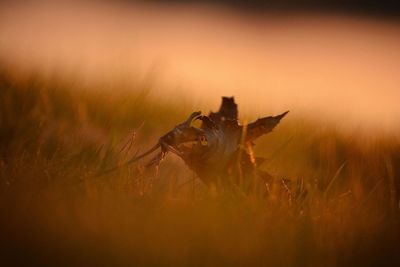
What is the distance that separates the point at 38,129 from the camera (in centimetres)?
218

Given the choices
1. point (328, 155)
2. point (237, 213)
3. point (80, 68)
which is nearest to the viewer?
point (237, 213)

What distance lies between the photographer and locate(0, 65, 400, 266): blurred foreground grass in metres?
1.44

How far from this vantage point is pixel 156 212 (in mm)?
1620

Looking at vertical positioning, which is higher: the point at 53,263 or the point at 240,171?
the point at 240,171

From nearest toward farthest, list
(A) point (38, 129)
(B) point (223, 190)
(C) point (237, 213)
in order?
1. (C) point (237, 213)
2. (B) point (223, 190)
3. (A) point (38, 129)

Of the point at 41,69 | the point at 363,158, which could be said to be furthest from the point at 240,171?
the point at 41,69

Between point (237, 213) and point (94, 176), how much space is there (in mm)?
410

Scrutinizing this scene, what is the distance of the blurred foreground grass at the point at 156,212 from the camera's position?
1439 mm

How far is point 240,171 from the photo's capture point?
6.38ft

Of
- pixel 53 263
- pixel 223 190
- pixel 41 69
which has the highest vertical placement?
pixel 41 69

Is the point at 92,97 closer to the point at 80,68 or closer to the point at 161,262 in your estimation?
the point at 80,68

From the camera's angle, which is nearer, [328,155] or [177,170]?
[177,170]

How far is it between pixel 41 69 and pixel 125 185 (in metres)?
1.61

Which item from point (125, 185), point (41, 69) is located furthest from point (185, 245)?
point (41, 69)
